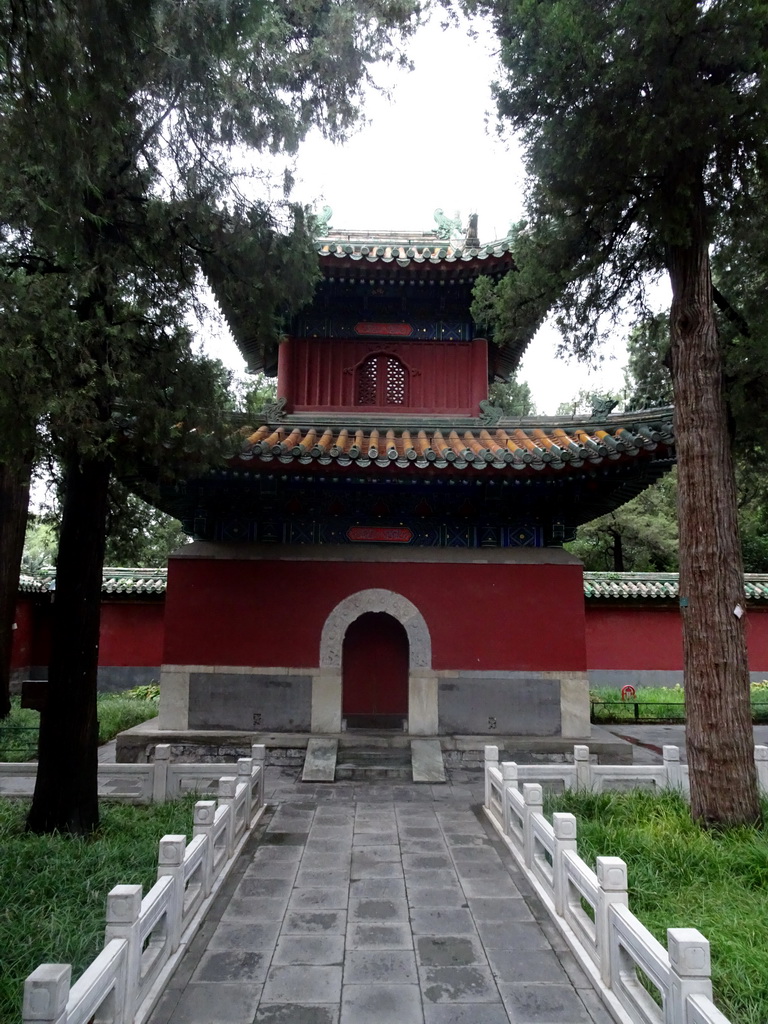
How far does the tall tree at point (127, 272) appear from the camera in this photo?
514 cm

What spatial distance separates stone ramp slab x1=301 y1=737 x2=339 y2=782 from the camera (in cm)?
801

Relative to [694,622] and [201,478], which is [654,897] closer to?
[694,622]

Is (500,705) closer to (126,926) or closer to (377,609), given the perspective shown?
(377,609)

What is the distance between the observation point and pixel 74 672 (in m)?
5.89

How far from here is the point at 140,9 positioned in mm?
3463

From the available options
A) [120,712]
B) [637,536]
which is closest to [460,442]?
[120,712]

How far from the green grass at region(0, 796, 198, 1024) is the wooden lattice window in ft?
21.0

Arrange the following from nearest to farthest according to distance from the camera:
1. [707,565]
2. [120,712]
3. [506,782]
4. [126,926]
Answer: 1. [126,926]
2. [707,565]
3. [506,782]
4. [120,712]

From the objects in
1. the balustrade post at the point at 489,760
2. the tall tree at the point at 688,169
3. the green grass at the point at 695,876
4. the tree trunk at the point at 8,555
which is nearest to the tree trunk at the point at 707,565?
the tall tree at the point at 688,169

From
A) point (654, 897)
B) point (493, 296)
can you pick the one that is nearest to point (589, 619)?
point (493, 296)

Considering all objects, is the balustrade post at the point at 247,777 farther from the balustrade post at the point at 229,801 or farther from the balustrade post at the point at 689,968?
the balustrade post at the point at 689,968

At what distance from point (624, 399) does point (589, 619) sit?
12.0m

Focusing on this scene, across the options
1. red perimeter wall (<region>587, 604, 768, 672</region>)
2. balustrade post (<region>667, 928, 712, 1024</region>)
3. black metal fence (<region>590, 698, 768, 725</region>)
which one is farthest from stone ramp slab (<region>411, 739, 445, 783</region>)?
red perimeter wall (<region>587, 604, 768, 672</region>)

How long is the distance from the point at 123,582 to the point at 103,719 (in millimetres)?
5630
